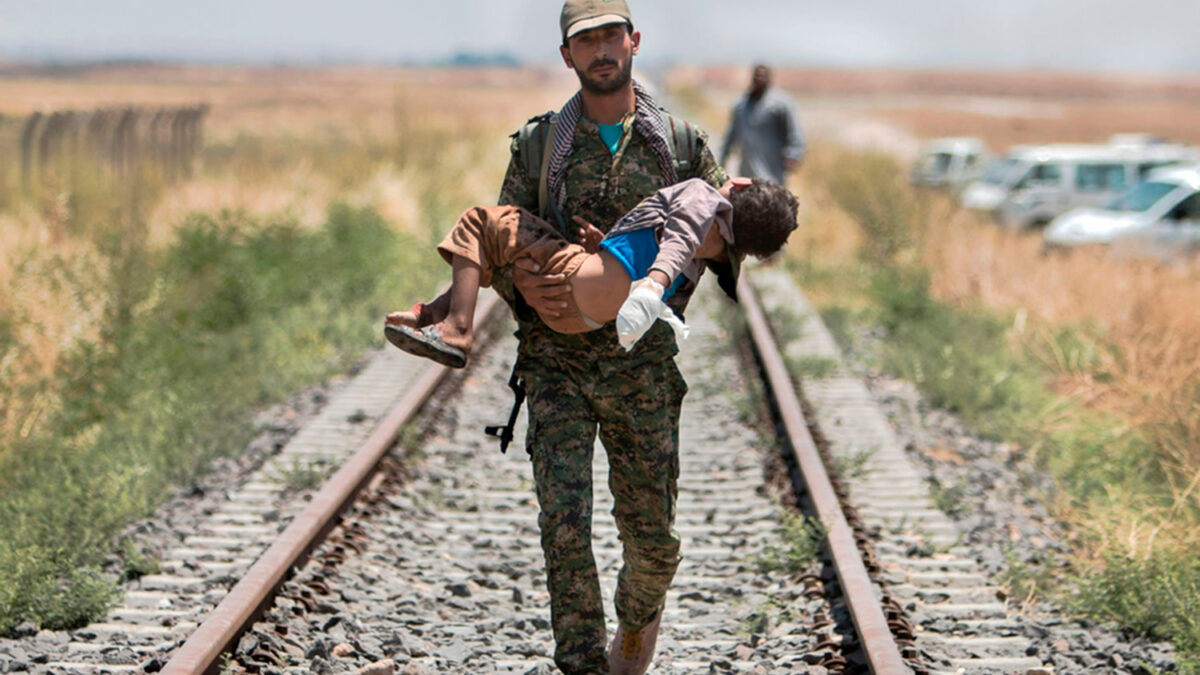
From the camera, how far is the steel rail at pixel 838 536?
14.4 ft

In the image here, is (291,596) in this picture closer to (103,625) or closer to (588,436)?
(103,625)

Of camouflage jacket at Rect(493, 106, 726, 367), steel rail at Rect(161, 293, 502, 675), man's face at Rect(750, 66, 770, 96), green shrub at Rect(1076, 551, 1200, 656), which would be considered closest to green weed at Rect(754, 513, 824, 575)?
green shrub at Rect(1076, 551, 1200, 656)

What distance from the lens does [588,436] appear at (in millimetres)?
3998

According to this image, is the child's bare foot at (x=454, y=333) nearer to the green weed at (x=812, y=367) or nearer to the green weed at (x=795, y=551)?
the green weed at (x=795, y=551)

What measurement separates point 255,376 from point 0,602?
420 centimetres

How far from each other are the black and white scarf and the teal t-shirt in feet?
0.16

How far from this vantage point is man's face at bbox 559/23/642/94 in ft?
12.4

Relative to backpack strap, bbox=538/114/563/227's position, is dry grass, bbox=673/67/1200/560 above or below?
below

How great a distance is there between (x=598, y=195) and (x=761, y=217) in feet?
1.53

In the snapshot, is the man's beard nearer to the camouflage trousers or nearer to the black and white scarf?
the black and white scarf

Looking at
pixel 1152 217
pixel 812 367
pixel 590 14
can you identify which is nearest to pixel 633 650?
pixel 590 14

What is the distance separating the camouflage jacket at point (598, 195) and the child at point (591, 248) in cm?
12

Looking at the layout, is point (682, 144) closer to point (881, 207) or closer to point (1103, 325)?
point (1103, 325)

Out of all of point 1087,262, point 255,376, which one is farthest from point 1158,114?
point 255,376
